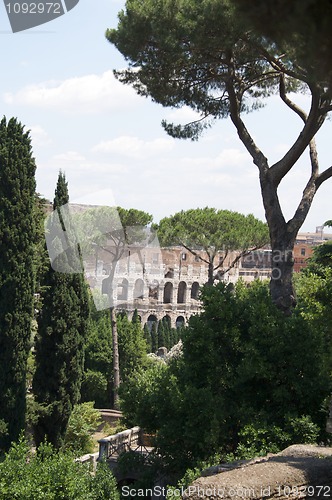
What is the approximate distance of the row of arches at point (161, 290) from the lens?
131ft

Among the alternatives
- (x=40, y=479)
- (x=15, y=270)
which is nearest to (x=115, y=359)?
(x=15, y=270)

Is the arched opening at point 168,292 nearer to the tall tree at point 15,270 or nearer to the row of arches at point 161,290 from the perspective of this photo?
the row of arches at point 161,290

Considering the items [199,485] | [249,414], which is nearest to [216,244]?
[249,414]

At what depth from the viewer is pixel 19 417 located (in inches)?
434

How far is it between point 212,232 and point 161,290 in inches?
771

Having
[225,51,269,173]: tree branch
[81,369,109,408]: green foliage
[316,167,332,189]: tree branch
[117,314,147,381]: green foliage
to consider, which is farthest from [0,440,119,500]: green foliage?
[117,314,147,381]: green foliage

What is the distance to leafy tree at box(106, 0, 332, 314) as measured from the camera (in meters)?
8.71

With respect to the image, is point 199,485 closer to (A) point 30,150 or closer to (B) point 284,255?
(B) point 284,255

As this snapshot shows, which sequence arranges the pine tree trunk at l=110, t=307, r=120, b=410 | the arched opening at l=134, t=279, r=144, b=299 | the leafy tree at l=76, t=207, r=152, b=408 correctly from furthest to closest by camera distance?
1. the arched opening at l=134, t=279, r=144, b=299
2. the leafy tree at l=76, t=207, r=152, b=408
3. the pine tree trunk at l=110, t=307, r=120, b=410

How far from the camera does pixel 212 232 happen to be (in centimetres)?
2523

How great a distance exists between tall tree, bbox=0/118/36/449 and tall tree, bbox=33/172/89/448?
171 centimetres

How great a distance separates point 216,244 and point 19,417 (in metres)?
15.0

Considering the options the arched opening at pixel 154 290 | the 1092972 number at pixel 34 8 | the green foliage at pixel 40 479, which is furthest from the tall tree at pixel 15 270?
the arched opening at pixel 154 290

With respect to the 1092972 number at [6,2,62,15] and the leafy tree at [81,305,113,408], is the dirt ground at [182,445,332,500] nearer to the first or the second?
the 1092972 number at [6,2,62,15]
